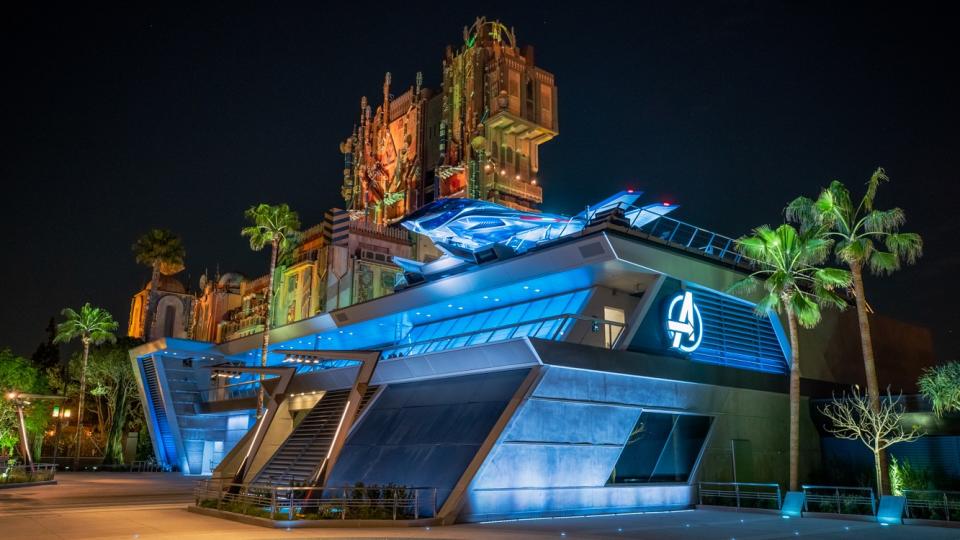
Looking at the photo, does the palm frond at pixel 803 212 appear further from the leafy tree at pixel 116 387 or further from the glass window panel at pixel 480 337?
the leafy tree at pixel 116 387

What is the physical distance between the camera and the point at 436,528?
20219mm

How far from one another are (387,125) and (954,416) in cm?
8210

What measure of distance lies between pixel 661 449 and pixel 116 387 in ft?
187

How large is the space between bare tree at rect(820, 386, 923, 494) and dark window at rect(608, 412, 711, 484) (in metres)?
5.44

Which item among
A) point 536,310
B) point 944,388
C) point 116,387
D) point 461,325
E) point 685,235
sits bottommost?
point 944,388

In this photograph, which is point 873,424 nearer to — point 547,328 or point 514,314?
point 547,328

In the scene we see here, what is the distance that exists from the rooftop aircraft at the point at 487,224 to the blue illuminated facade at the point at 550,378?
0.31 feet

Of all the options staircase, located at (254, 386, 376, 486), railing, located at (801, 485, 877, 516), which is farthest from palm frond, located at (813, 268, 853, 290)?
staircase, located at (254, 386, 376, 486)

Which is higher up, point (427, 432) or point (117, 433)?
point (427, 432)

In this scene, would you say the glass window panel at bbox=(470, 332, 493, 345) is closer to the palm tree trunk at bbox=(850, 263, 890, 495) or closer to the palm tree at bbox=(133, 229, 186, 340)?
the palm tree trunk at bbox=(850, 263, 890, 495)

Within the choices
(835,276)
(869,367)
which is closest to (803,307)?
(835,276)

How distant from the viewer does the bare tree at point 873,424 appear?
26312 mm

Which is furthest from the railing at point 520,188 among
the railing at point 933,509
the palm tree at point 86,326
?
the railing at point 933,509

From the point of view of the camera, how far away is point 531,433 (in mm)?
23766
